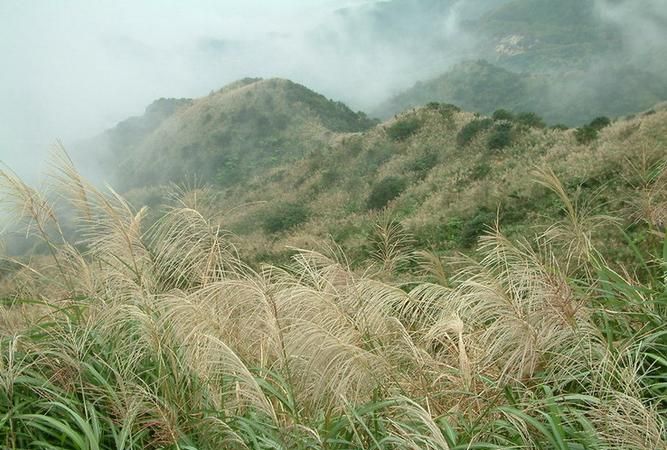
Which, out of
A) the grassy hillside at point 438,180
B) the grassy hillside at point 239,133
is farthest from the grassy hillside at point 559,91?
the grassy hillside at point 438,180

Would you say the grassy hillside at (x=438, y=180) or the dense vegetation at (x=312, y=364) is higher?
the dense vegetation at (x=312, y=364)

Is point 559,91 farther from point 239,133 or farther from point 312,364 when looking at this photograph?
point 312,364

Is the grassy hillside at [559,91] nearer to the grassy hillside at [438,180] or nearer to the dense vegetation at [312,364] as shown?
the grassy hillside at [438,180]

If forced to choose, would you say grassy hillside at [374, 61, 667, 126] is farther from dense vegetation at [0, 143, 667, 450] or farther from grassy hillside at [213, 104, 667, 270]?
dense vegetation at [0, 143, 667, 450]

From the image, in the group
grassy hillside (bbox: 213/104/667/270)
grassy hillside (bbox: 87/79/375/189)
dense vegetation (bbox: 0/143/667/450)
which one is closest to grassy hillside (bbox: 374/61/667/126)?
grassy hillside (bbox: 87/79/375/189)

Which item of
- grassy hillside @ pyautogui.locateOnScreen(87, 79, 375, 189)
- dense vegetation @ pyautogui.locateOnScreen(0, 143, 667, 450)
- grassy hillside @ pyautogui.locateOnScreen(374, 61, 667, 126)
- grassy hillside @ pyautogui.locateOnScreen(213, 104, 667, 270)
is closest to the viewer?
dense vegetation @ pyautogui.locateOnScreen(0, 143, 667, 450)

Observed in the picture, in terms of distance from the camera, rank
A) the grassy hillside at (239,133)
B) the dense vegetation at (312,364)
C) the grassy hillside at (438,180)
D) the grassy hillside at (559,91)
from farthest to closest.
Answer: the grassy hillside at (559,91)
the grassy hillside at (239,133)
the grassy hillside at (438,180)
the dense vegetation at (312,364)

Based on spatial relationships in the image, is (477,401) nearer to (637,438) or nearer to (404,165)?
(637,438)

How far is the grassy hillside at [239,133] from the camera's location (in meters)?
54.3

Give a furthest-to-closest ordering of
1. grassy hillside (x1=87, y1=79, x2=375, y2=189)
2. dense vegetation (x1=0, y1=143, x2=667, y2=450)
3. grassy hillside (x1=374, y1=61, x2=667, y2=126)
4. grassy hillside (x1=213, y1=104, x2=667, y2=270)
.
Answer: grassy hillside (x1=374, y1=61, x2=667, y2=126) < grassy hillside (x1=87, y1=79, x2=375, y2=189) < grassy hillside (x1=213, y1=104, x2=667, y2=270) < dense vegetation (x1=0, y1=143, x2=667, y2=450)

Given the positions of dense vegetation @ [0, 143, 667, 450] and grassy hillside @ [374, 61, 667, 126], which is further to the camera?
grassy hillside @ [374, 61, 667, 126]

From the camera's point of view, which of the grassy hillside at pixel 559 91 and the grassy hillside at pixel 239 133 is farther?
the grassy hillside at pixel 559 91

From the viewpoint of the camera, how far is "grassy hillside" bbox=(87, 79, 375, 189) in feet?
178

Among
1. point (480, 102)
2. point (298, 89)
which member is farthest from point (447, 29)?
point (298, 89)
